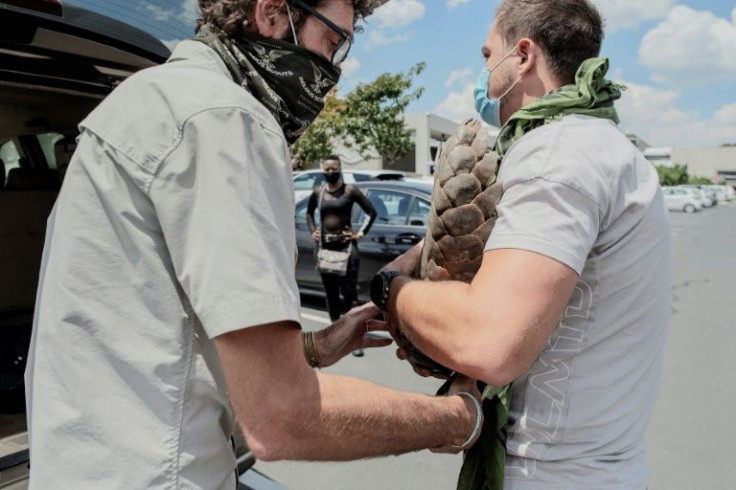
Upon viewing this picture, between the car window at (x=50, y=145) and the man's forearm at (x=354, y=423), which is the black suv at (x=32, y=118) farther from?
the man's forearm at (x=354, y=423)

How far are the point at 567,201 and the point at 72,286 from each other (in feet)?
3.13

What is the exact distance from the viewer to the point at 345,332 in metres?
1.70

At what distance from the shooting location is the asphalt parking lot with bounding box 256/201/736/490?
137 inches

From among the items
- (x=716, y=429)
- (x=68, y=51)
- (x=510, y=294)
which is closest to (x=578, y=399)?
(x=510, y=294)

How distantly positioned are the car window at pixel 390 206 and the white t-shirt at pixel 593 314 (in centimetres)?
583

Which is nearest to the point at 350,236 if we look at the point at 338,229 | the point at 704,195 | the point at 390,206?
the point at 338,229

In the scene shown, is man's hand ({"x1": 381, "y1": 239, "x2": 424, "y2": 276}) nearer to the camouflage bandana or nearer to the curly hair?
the camouflage bandana

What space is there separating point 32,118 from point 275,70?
9.55 ft

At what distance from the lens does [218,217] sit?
90 cm

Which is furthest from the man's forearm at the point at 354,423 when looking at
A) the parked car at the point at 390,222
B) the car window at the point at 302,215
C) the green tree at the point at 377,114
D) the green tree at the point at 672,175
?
the green tree at the point at 672,175

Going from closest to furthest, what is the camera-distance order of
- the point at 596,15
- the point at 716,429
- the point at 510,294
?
the point at 510,294 < the point at 596,15 < the point at 716,429

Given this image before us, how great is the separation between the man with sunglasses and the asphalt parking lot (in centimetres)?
259

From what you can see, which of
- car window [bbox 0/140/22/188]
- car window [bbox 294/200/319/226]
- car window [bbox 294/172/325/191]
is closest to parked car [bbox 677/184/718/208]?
car window [bbox 294/172/325/191]

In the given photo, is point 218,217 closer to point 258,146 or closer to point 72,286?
point 258,146
